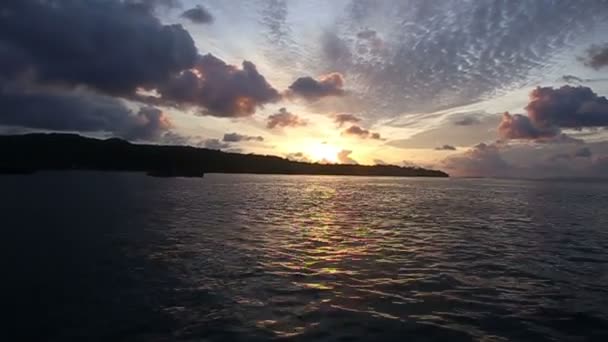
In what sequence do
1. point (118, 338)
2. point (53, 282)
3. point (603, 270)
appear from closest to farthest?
1. point (118, 338)
2. point (53, 282)
3. point (603, 270)

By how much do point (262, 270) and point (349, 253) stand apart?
7754mm

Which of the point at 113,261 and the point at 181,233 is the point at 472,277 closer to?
the point at 113,261

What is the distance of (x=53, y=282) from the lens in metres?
18.6

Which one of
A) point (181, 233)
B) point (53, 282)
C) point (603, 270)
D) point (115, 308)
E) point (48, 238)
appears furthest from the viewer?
point (181, 233)

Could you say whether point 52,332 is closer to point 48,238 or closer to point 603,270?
point 48,238

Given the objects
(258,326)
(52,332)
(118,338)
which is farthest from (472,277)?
(52,332)

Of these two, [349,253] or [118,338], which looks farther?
[349,253]

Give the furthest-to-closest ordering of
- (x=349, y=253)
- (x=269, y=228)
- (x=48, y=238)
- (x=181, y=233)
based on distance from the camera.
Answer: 1. (x=269, y=228)
2. (x=181, y=233)
3. (x=48, y=238)
4. (x=349, y=253)

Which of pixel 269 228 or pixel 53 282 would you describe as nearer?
pixel 53 282

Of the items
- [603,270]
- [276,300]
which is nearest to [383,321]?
[276,300]

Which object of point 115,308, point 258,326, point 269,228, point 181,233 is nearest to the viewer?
point 258,326

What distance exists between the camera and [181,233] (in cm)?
3359

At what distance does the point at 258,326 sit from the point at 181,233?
22627 mm

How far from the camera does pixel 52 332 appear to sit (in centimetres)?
1277
